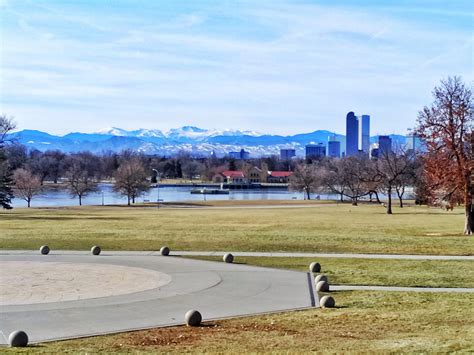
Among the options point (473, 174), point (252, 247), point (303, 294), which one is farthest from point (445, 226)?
point (303, 294)

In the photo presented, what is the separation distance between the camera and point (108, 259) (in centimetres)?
2594

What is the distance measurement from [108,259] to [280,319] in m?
12.6

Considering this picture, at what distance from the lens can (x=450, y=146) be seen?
38719 mm

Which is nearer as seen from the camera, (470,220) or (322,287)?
(322,287)

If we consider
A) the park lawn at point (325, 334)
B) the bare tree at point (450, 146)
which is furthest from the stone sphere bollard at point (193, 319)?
the bare tree at point (450, 146)

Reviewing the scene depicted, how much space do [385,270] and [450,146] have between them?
1808cm

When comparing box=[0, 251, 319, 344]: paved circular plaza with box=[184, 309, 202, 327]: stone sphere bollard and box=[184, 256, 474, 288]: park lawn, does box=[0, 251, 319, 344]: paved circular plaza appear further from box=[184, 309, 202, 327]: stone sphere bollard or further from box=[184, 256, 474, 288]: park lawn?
box=[184, 256, 474, 288]: park lawn

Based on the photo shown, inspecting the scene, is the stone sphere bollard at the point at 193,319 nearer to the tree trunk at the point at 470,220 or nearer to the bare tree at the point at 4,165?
the tree trunk at the point at 470,220

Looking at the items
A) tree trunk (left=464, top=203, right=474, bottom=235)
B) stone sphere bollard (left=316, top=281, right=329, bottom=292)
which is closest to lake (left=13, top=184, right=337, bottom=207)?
tree trunk (left=464, top=203, right=474, bottom=235)

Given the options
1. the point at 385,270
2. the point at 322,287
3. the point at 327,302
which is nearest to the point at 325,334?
the point at 327,302

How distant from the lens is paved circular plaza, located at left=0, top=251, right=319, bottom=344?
14.4m

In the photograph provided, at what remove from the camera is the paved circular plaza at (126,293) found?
14.4 m

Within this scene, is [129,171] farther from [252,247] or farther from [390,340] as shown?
[390,340]

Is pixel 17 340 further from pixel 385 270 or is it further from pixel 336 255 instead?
pixel 336 255
